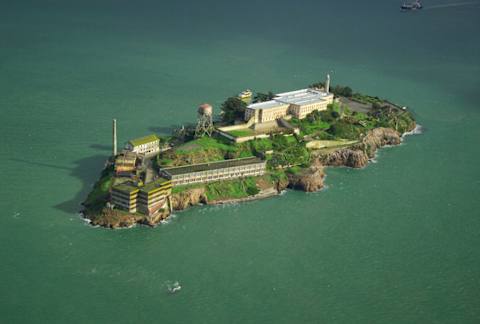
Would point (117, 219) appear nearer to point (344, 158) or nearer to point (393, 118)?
point (344, 158)

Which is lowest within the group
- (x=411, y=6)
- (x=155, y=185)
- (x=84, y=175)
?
(x=84, y=175)

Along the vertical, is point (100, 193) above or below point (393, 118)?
below

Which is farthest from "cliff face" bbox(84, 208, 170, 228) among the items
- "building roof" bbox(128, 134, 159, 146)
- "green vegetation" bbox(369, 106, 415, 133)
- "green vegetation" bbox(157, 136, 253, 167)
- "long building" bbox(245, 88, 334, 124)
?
"green vegetation" bbox(369, 106, 415, 133)

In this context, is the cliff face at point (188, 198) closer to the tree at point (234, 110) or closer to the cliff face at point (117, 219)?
the cliff face at point (117, 219)

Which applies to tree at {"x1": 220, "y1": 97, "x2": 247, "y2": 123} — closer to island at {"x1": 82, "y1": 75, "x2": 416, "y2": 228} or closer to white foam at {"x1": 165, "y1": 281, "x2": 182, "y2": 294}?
island at {"x1": 82, "y1": 75, "x2": 416, "y2": 228}

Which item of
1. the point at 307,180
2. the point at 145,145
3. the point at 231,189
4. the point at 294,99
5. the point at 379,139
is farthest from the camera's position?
the point at 294,99

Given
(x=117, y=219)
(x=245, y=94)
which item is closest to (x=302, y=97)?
(x=245, y=94)
